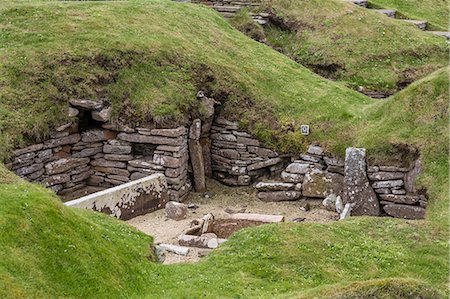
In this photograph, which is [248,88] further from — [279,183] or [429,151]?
[429,151]

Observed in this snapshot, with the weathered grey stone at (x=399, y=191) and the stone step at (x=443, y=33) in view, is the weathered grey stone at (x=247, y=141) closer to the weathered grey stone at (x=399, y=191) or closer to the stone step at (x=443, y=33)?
the weathered grey stone at (x=399, y=191)

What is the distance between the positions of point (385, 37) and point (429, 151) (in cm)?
918

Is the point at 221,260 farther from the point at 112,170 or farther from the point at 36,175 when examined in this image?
the point at 112,170

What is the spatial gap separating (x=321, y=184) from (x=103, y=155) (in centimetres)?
596

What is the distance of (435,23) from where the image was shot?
3092 cm

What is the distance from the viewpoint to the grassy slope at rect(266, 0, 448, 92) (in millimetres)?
23938

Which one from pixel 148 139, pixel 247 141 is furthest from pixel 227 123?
pixel 148 139

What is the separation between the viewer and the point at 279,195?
18859 millimetres

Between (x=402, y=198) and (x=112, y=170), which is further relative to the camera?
(x=112, y=170)

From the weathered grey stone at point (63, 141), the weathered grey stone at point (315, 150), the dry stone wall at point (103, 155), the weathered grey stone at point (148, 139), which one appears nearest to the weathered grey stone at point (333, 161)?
the weathered grey stone at point (315, 150)

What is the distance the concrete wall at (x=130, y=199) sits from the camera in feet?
51.9

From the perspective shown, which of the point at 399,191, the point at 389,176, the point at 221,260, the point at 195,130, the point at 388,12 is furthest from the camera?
the point at 388,12

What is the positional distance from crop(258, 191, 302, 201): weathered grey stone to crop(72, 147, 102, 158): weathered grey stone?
459cm

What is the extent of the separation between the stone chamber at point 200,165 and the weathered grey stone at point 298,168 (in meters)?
0.03
